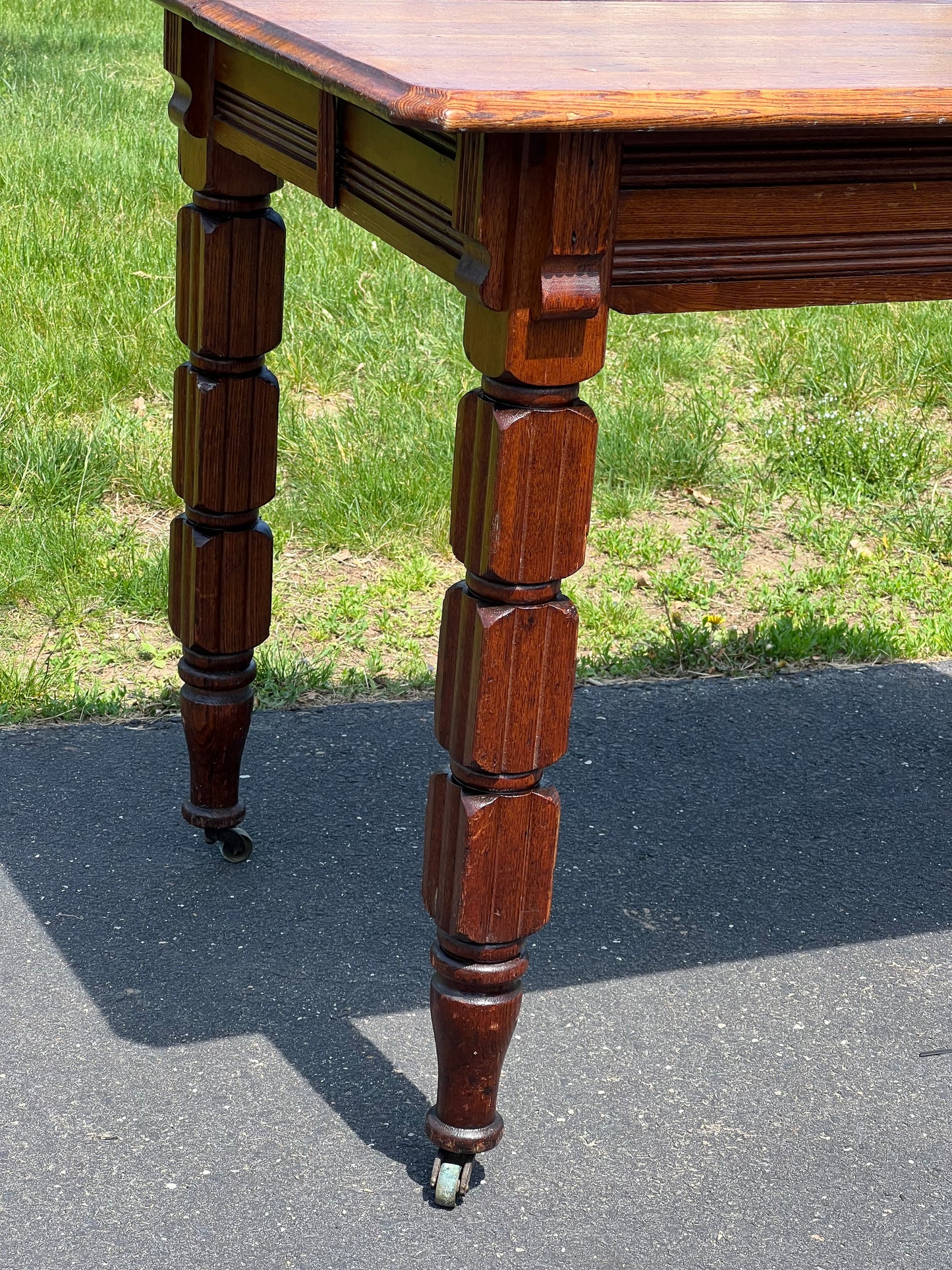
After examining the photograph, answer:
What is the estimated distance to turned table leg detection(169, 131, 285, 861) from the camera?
232 cm

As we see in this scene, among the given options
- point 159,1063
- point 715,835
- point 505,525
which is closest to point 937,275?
point 505,525

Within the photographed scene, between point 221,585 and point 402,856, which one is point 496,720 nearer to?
point 221,585

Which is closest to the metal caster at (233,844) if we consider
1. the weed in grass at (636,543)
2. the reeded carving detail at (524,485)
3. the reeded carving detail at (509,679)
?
the reeded carving detail at (509,679)

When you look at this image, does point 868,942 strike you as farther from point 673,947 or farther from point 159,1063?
point 159,1063

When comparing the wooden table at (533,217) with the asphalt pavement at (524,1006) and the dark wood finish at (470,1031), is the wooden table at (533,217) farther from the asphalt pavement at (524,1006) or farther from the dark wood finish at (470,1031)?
the asphalt pavement at (524,1006)

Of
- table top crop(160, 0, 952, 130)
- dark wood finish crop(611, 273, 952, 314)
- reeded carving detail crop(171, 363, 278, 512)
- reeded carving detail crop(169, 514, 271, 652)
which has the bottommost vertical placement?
reeded carving detail crop(169, 514, 271, 652)

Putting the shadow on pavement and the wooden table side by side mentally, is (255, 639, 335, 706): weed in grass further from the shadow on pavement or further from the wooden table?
the wooden table

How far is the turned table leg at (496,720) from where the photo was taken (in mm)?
1654

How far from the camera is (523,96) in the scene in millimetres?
1401

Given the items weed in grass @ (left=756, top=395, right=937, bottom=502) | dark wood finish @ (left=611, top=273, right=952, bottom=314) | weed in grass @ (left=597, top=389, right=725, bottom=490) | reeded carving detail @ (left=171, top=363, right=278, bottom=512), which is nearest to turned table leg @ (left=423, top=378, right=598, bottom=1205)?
dark wood finish @ (left=611, top=273, right=952, bottom=314)

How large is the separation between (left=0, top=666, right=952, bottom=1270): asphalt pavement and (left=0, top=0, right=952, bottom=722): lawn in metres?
0.31

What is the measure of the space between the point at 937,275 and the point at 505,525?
0.59m

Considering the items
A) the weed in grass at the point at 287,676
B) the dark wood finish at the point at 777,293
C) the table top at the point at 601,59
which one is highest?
the table top at the point at 601,59

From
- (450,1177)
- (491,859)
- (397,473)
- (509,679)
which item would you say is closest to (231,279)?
(509,679)
